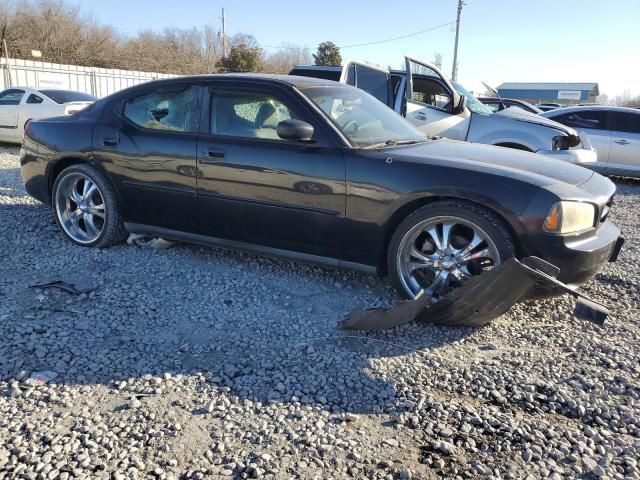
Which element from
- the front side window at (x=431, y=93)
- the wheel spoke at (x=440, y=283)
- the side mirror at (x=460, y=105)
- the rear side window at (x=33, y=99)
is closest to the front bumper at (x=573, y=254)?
the wheel spoke at (x=440, y=283)

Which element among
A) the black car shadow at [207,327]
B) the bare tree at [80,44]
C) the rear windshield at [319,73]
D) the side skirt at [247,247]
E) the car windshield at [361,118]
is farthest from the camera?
the bare tree at [80,44]

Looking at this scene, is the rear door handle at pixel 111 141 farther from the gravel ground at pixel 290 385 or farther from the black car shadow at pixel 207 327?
the gravel ground at pixel 290 385

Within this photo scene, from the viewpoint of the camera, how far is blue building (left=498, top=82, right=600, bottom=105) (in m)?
67.0

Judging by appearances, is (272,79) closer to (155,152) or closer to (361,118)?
(361,118)

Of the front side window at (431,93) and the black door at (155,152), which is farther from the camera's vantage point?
the front side window at (431,93)

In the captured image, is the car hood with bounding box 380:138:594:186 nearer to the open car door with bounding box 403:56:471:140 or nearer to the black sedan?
the black sedan

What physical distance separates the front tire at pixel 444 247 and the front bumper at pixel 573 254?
0.21 m

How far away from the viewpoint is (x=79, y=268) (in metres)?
4.37

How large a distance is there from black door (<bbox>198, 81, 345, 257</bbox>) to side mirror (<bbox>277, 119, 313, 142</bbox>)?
9 centimetres

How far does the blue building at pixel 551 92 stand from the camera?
6700cm

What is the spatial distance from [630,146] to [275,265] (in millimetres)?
8981

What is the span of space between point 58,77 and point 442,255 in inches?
894

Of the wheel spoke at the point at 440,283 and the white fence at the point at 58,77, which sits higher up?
the white fence at the point at 58,77

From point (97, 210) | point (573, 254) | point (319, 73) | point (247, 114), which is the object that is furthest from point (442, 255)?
point (319, 73)
